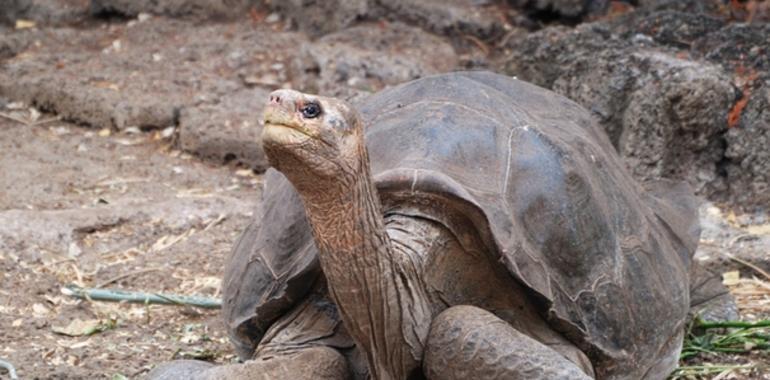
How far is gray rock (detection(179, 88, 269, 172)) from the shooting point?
584cm

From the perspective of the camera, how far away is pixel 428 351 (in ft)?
9.50

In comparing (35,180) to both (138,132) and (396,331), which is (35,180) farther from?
(396,331)

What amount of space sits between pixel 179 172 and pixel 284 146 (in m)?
3.47

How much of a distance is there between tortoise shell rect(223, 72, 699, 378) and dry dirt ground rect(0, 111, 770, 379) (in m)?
0.47

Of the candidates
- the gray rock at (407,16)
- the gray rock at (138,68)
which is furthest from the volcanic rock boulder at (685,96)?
the gray rock at (138,68)

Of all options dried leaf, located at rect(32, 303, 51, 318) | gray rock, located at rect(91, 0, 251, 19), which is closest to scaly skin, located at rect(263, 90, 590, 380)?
dried leaf, located at rect(32, 303, 51, 318)

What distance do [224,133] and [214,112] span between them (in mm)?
218

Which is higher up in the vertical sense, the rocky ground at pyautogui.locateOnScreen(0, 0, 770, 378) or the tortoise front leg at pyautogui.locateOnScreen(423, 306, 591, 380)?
the tortoise front leg at pyautogui.locateOnScreen(423, 306, 591, 380)

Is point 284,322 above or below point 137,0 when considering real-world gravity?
above

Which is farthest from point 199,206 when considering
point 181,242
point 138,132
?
point 138,132

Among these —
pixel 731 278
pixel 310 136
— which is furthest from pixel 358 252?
pixel 731 278

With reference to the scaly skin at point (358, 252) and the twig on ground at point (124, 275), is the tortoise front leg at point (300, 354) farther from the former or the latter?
the twig on ground at point (124, 275)

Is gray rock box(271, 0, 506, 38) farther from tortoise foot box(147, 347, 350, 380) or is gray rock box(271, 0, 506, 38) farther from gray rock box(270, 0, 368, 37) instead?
tortoise foot box(147, 347, 350, 380)

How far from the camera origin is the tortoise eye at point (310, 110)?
239 centimetres
